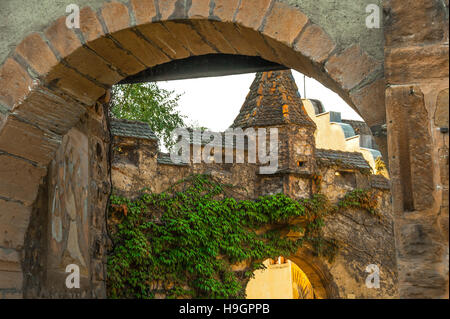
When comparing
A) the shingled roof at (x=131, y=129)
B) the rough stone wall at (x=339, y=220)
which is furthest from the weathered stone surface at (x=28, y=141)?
the rough stone wall at (x=339, y=220)

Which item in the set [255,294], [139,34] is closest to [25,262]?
[139,34]

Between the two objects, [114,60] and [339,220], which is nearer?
Result: [114,60]

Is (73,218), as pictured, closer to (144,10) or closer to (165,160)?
(144,10)

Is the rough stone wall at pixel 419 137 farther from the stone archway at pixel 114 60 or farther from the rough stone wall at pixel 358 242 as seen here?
the rough stone wall at pixel 358 242

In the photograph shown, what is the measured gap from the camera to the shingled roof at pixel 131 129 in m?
7.96

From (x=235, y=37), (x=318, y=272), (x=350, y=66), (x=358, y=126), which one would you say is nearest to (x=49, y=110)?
(x=235, y=37)

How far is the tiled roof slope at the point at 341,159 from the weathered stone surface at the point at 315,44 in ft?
22.5

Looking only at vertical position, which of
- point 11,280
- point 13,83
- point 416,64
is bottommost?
point 11,280

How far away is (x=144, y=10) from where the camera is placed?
3080 millimetres

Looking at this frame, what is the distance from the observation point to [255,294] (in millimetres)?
14070

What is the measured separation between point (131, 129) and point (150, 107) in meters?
7.40
